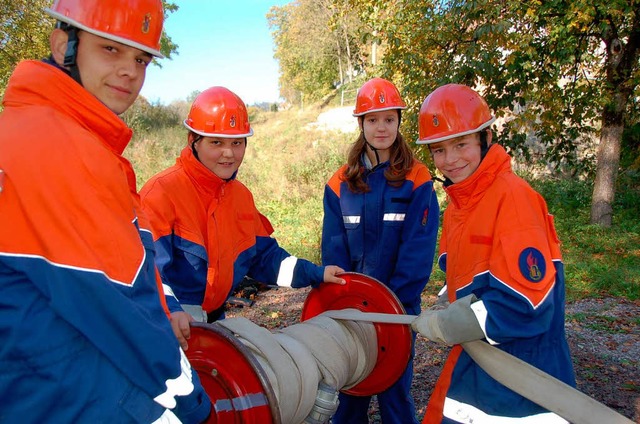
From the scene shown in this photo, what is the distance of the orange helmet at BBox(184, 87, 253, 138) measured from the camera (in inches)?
118

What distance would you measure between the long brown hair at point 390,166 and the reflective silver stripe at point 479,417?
4.83 feet

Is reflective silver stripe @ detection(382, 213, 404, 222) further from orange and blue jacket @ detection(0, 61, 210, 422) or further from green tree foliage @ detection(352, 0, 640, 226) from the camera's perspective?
green tree foliage @ detection(352, 0, 640, 226)

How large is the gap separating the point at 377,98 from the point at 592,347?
3811 mm

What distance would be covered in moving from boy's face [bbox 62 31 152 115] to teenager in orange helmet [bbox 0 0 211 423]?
0.37 ft

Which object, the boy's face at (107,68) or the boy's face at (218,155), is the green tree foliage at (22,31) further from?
the boy's face at (107,68)

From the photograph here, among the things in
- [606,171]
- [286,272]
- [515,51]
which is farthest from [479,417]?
[606,171]

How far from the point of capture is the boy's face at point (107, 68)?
65.1 inches

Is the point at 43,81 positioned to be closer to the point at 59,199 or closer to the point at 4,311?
the point at 59,199

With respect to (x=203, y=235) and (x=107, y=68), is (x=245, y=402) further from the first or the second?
(x=107, y=68)

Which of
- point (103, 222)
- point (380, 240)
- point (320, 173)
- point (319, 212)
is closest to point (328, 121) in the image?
point (320, 173)

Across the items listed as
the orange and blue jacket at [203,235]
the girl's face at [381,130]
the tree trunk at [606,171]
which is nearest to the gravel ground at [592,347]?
the orange and blue jacket at [203,235]

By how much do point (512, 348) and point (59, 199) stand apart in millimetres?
1812

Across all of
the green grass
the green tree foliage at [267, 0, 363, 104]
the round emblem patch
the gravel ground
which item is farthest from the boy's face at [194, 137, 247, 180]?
the green tree foliage at [267, 0, 363, 104]

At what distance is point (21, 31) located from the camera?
44.2 ft
